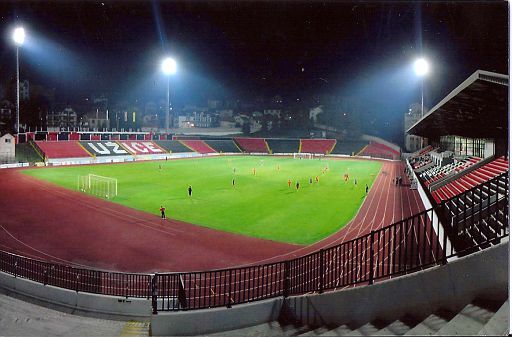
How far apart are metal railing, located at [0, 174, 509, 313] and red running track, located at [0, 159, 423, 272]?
2211 mm

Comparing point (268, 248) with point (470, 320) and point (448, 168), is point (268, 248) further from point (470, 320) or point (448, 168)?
point (448, 168)

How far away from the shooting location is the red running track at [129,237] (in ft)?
51.5

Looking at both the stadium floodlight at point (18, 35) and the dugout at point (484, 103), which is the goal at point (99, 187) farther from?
the stadium floodlight at point (18, 35)

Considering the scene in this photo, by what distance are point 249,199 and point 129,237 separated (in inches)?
470

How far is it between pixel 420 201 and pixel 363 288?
77.0 feet

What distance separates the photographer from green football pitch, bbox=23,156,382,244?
69.4 feet

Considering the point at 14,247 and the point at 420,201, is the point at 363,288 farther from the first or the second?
the point at 420,201

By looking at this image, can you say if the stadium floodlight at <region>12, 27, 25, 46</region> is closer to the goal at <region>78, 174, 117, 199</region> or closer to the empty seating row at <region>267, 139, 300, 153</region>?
the goal at <region>78, 174, 117, 199</region>

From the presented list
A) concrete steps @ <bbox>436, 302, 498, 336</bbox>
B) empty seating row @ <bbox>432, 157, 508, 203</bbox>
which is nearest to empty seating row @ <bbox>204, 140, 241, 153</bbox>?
empty seating row @ <bbox>432, 157, 508, 203</bbox>

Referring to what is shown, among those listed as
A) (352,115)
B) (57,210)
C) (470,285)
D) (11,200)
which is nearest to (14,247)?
(57,210)

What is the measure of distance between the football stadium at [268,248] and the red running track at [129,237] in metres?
0.11

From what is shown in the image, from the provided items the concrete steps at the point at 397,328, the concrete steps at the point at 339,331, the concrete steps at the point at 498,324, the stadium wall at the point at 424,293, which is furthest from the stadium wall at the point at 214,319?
the concrete steps at the point at 498,324

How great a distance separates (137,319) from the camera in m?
10.6

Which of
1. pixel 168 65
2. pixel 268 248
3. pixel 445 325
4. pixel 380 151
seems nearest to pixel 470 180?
pixel 268 248
